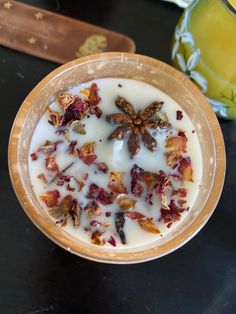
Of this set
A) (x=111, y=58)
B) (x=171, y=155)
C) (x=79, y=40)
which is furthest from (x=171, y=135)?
(x=79, y=40)

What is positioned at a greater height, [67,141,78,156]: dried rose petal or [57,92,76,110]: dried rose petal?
[57,92,76,110]: dried rose petal

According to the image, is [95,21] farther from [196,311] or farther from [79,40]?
[196,311]

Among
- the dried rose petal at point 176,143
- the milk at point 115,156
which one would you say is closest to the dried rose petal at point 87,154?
the milk at point 115,156

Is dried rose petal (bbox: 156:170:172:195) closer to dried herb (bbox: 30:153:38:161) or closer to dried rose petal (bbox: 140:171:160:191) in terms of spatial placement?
dried rose petal (bbox: 140:171:160:191)

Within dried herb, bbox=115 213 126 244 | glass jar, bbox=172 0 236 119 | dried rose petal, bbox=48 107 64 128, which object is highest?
glass jar, bbox=172 0 236 119

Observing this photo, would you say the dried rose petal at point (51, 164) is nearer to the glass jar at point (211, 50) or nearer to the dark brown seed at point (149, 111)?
the dark brown seed at point (149, 111)

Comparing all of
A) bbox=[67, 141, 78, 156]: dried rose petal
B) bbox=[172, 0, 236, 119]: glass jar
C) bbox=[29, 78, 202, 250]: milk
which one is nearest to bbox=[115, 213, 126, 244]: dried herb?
bbox=[29, 78, 202, 250]: milk

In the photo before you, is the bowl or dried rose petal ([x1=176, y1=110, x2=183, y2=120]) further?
dried rose petal ([x1=176, y1=110, x2=183, y2=120])

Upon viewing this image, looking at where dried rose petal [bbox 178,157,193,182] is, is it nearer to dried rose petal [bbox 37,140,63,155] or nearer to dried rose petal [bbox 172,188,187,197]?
dried rose petal [bbox 172,188,187,197]

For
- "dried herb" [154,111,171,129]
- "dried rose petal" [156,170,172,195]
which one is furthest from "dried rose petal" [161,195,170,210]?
"dried herb" [154,111,171,129]
